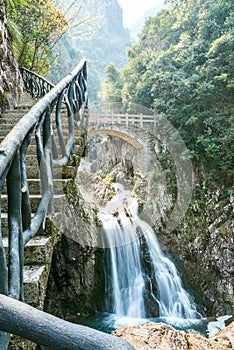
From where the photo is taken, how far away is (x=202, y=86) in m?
10.6

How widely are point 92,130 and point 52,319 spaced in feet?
45.5

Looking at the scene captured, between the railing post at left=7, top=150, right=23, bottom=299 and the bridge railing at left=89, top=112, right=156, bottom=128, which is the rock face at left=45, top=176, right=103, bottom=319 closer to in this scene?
the railing post at left=7, top=150, right=23, bottom=299

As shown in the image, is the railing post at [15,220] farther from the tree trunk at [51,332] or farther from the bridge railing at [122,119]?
the bridge railing at [122,119]

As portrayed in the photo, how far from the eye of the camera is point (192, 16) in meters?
14.2

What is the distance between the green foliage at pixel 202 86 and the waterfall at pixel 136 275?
401cm

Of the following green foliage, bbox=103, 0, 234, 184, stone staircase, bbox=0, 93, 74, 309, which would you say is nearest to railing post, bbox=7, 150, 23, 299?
stone staircase, bbox=0, 93, 74, 309

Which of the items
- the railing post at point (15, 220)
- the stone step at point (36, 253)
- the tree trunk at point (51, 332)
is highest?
the railing post at point (15, 220)

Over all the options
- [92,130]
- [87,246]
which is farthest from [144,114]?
[87,246]

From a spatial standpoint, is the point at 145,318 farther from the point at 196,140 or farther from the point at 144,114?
the point at 144,114

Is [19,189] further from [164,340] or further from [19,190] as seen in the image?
[164,340]

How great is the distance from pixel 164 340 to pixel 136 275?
6.11m

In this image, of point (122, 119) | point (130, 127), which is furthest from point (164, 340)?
point (122, 119)

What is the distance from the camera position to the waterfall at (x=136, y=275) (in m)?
6.72

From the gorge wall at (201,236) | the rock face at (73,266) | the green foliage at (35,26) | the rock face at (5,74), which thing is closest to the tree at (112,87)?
the gorge wall at (201,236)
